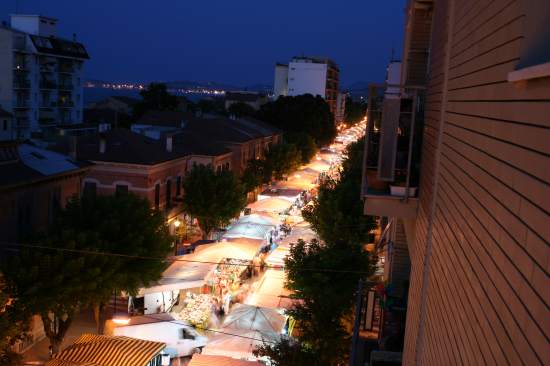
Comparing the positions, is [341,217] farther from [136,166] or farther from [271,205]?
[136,166]

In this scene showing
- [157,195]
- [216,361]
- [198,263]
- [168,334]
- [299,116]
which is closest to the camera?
[216,361]

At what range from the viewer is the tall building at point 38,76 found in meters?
56.2

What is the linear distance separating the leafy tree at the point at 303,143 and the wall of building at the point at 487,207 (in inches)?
2201

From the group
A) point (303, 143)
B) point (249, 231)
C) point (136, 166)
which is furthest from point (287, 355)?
point (303, 143)

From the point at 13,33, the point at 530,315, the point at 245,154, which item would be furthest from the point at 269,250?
the point at 13,33

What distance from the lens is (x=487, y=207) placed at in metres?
4.07

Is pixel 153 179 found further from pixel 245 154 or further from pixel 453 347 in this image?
pixel 453 347

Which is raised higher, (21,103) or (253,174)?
(21,103)

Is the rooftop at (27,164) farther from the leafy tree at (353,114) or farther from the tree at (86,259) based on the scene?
the leafy tree at (353,114)

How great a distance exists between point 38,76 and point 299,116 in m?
30.1

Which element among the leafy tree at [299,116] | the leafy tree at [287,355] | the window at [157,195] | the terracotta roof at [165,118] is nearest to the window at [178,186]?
the window at [157,195]

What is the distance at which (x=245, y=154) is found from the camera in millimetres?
46281

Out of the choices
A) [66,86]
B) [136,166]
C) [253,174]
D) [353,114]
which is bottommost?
[253,174]

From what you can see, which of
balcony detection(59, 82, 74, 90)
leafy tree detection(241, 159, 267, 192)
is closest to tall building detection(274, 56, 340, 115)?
balcony detection(59, 82, 74, 90)
